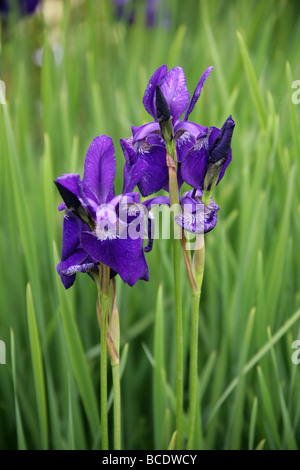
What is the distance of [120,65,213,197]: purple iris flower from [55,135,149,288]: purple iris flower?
0.08 ft

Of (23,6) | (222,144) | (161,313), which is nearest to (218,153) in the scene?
(222,144)

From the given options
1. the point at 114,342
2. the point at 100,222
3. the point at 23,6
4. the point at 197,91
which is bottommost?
the point at 114,342

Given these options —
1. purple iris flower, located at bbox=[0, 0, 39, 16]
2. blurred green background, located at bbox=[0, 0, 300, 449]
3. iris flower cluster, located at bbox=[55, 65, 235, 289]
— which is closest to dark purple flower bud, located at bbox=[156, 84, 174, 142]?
iris flower cluster, located at bbox=[55, 65, 235, 289]

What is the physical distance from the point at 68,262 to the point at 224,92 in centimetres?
65

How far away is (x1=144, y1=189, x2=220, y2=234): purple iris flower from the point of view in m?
0.47

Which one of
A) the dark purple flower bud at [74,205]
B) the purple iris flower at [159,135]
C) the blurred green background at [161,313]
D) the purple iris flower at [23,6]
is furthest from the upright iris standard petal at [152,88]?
the purple iris flower at [23,6]

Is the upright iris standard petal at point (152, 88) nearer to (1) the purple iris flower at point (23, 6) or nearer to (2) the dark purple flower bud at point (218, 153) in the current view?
(2) the dark purple flower bud at point (218, 153)

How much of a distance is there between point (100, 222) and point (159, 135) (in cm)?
12

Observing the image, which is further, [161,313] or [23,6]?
[23,6]

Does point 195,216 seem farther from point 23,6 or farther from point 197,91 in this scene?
point 23,6

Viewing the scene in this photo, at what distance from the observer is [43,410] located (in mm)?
705

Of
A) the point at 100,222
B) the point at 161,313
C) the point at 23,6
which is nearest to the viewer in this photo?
the point at 100,222

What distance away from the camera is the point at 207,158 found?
482mm

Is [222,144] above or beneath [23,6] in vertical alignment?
beneath
